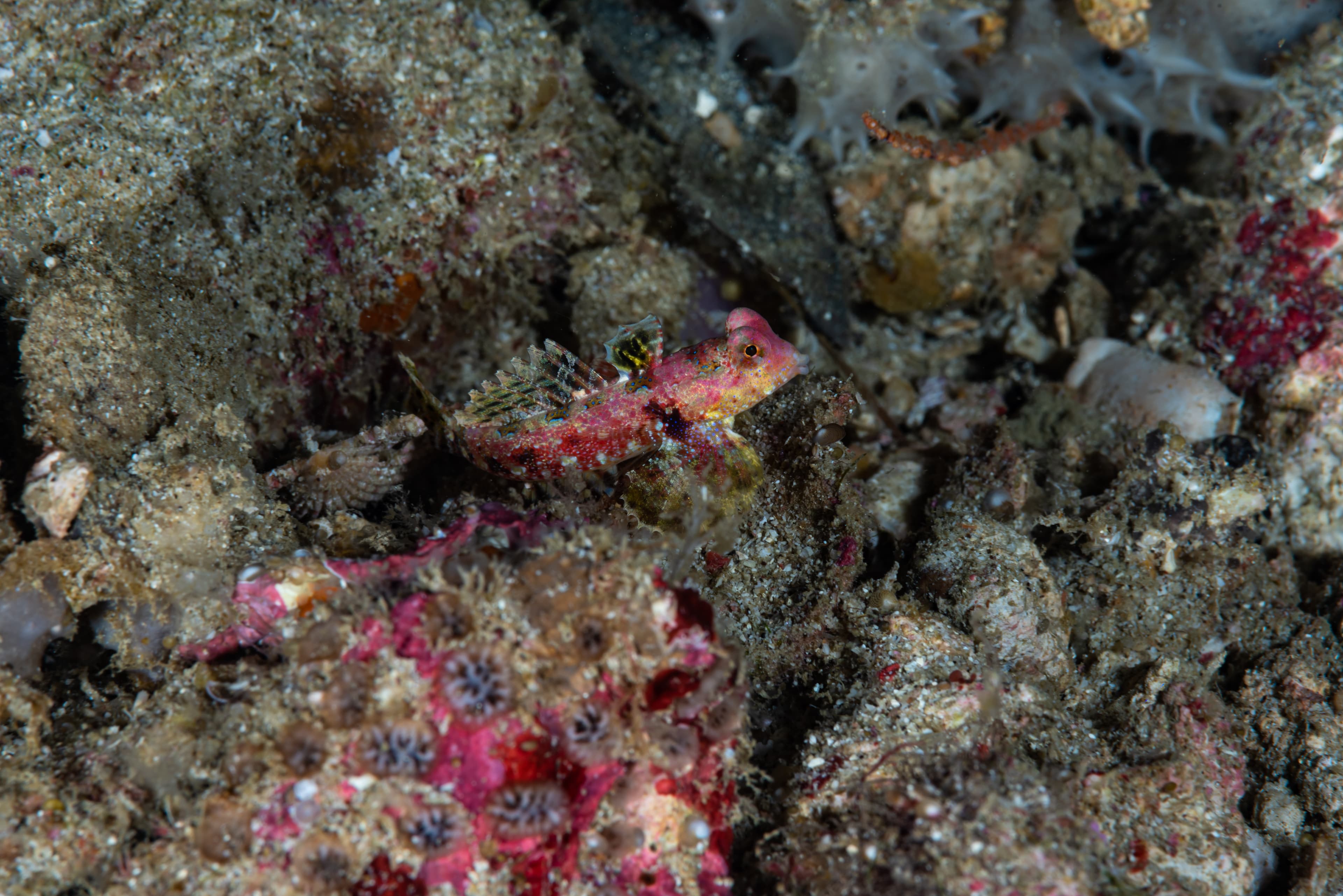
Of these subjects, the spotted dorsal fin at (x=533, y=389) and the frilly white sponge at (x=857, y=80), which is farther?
the frilly white sponge at (x=857, y=80)

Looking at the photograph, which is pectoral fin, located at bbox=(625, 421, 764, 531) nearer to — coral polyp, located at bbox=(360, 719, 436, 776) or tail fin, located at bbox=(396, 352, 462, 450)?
tail fin, located at bbox=(396, 352, 462, 450)

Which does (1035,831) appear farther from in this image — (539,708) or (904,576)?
(539,708)

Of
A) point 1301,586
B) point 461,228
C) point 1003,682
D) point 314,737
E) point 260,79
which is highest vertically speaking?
point 260,79

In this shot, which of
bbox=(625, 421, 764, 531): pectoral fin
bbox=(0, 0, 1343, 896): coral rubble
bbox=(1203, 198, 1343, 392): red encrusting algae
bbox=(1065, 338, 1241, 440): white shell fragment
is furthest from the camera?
bbox=(1203, 198, 1343, 392): red encrusting algae

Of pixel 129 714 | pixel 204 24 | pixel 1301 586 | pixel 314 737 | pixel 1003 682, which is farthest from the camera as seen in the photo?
pixel 1301 586

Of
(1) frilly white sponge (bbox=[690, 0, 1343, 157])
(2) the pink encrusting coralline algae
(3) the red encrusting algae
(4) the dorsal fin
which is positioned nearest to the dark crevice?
(2) the pink encrusting coralline algae

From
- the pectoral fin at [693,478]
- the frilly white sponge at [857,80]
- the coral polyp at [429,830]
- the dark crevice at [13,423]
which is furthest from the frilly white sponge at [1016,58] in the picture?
the coral polyp at [429,830]

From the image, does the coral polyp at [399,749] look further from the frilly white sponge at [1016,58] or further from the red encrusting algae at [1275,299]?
the red encrusting algae at [1275,299]

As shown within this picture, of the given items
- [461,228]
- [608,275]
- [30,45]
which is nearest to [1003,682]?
[608,275]
